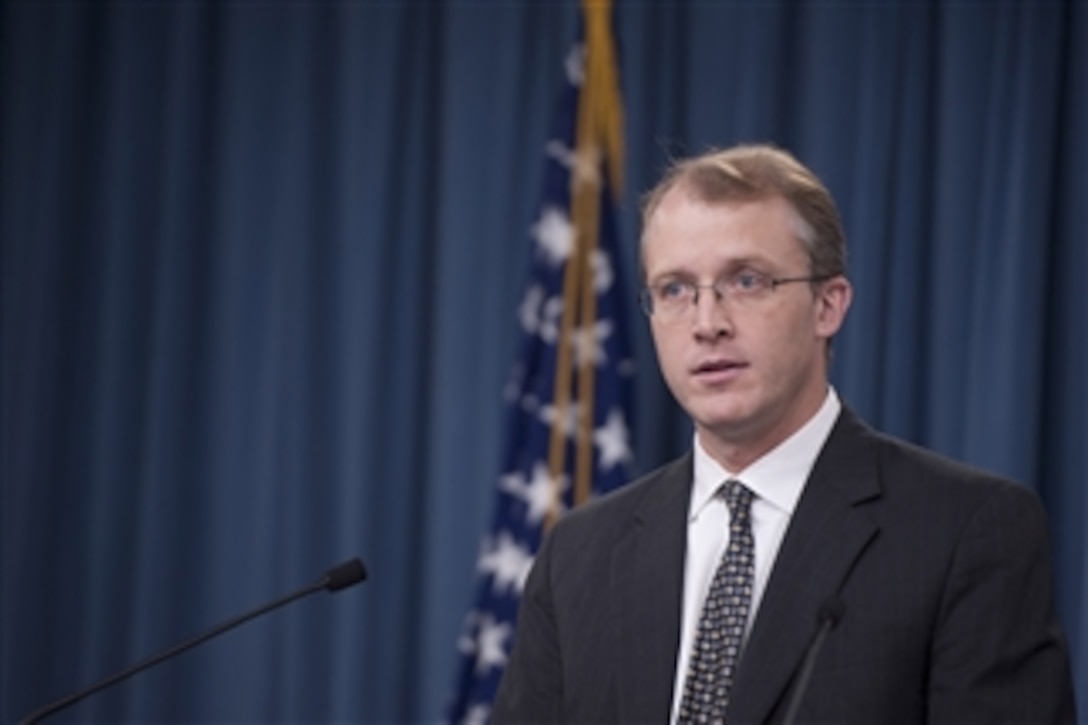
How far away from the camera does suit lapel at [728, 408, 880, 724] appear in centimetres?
204

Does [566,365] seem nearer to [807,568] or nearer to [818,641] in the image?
[807,568]

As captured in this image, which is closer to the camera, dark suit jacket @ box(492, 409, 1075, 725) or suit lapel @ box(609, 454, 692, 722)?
dark suit jacket @ box(492, 409, 1075, 725)

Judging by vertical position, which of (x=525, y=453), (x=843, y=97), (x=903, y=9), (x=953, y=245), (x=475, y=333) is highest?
(x=903, y=9)

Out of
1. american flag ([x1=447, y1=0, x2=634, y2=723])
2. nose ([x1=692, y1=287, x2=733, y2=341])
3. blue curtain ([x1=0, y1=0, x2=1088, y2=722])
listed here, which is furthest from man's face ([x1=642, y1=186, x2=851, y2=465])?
blue curtain ([x1=0, y1=0, x2=1088, y2=722])

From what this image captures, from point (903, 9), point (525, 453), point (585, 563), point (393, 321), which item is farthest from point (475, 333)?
point (585, 563)

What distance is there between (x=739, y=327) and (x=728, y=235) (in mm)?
145

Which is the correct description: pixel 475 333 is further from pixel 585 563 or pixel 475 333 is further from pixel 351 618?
pixel 585 563

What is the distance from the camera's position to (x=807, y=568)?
6.97 feet

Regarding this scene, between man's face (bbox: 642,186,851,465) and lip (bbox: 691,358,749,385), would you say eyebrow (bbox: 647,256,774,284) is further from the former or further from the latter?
lip (bbox: 691,358,749,385)

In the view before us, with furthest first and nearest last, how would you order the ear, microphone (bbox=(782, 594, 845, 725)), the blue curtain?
the blue curtain, the ear, microphone (bbox=(782, 594, 845, 725))

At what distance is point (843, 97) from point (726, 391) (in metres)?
2.52

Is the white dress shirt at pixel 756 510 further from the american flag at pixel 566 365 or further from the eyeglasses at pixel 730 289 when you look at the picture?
the american flag at pixel 566 365

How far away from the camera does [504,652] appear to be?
13.7ft

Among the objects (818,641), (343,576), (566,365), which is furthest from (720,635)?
(566,365)
